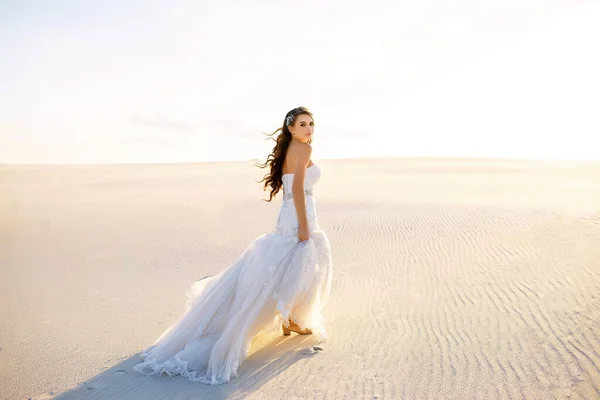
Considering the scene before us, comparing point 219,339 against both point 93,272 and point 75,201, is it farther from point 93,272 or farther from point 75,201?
point 75,201

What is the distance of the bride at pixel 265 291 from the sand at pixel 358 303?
0.22 m

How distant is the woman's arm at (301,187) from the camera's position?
4.55 m

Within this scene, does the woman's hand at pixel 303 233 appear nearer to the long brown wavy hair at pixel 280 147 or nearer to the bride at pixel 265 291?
the bride at pixel 265 291

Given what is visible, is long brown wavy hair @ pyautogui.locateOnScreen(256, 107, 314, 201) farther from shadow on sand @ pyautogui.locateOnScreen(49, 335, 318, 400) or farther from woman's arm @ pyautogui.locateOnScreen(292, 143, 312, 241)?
shadow on sand @ pyautogui.locateOnScreen(49, 335, 318, 400)

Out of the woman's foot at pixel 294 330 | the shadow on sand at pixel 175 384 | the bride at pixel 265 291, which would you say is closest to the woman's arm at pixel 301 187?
the bride at pixel 265 291

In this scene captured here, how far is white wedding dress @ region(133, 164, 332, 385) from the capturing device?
426 centimetres

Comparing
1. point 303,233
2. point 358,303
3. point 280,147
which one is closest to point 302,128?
point 280,147

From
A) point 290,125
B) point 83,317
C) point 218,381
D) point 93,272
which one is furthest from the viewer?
point 93,272

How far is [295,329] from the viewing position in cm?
498

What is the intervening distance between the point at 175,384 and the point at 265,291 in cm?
106

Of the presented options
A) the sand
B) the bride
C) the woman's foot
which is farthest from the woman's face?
the sand

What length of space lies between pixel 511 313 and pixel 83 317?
497 centimetres

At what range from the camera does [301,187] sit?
15.0ft

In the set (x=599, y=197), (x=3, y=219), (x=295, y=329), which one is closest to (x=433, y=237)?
(x=295, y=329)
